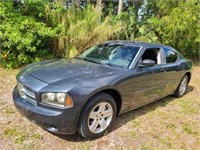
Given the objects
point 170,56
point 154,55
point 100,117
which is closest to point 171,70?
point 170,56

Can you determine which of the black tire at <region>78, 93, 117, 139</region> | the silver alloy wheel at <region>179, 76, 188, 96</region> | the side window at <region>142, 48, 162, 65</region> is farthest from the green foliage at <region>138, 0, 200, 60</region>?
the black tire at <region>78, 93, 117, 139</region>

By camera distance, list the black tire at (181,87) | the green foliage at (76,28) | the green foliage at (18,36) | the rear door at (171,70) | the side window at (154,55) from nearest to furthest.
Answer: the side window at (154,55)
the rear door at (171,70)
the black tire at (181,87)
the green foliage at (18,36)
the green foliage at (76,28)

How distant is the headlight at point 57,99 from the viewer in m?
3.05

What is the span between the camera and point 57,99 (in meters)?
3.08

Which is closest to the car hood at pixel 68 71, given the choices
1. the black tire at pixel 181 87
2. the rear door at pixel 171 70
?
the rear door at pixel 171 70

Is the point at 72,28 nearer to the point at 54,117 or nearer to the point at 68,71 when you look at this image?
the point at 68,71

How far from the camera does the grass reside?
3385 millimetres

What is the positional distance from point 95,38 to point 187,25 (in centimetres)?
449

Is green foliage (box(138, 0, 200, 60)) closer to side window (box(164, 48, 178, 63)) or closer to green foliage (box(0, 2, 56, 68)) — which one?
side window (box(164, 48, 178, 63))

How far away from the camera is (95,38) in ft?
28.5

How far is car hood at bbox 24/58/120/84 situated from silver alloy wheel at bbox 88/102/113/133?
49cm

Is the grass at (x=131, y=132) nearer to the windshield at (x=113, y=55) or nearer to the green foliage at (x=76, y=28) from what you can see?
the windshield at (x=113, y=55)

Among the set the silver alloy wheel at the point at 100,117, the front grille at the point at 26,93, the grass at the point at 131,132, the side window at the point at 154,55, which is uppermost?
the side window at the point at 154,55

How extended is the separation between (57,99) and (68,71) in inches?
27.8
